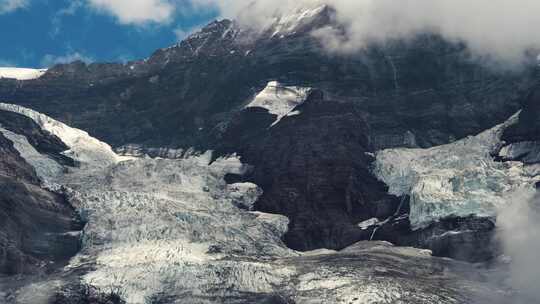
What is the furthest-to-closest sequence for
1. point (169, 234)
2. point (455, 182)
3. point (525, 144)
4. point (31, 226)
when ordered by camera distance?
point (525, 144)
point (455, 182)
point (169, 234)
point (31, 226)

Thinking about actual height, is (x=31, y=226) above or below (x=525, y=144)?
below

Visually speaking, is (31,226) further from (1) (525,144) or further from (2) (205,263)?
(1) (525,144)

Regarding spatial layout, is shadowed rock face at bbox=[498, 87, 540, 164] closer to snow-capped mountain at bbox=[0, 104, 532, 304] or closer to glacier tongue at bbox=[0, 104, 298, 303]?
snow-capped mountain at bbox=[0, 104, 532, 304]

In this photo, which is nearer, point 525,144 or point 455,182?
point 455,182


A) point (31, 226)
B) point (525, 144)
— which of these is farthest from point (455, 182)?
point (31, 226)

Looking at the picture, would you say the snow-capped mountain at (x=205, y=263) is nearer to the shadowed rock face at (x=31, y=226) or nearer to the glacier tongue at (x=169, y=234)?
the glacier tongue at (x=169, y=234)

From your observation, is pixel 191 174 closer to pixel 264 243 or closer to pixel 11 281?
pixel 264 243

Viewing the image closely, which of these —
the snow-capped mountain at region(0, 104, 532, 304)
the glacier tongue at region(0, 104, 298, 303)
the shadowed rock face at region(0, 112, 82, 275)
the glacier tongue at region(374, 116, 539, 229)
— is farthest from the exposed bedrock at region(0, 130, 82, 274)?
the glacier tongue at region(374, 116, 539, 229)
